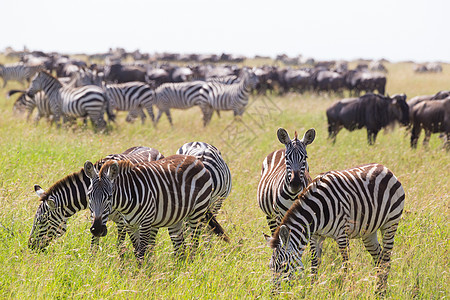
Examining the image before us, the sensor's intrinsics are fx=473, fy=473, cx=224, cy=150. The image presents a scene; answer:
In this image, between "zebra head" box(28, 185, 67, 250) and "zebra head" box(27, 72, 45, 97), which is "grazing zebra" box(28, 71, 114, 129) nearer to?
"zebra head" box(27, 72, 45, 97)

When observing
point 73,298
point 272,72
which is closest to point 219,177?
point 73,298

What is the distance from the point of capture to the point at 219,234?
5324mm

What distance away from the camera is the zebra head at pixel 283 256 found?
396cm

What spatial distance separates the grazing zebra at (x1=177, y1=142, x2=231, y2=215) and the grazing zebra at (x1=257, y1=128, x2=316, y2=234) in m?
0.59

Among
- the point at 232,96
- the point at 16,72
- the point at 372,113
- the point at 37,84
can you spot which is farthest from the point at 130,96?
the point at 16,72

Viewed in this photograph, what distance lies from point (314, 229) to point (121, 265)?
188cm

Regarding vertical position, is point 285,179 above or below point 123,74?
above

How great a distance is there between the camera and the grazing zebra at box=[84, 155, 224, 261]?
13.8 ft

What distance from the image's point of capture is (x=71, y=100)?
1287 cm

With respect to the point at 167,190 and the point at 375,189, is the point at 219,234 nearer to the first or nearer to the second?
the point at 167,190

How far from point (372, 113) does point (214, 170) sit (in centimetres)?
801

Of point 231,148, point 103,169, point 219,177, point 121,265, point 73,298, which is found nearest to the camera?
point 73,298

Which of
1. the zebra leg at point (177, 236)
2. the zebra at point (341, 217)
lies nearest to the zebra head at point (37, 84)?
the zebra leg at point (177, 236)

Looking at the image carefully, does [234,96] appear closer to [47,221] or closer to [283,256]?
[47,221]
